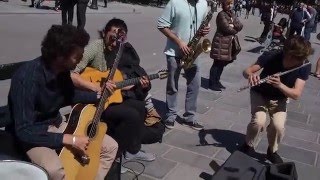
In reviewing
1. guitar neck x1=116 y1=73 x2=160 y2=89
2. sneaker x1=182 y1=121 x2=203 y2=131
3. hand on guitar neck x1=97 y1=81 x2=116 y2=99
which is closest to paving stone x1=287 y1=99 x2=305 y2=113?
sneaker x1=182 y1=121 x2=203 y2=131

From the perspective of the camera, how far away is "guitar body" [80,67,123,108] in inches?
132

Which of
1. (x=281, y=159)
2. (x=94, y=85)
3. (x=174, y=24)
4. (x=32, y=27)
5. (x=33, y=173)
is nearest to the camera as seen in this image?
(x=33, y=173)

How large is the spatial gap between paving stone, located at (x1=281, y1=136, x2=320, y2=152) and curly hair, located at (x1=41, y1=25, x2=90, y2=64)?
3.06 m

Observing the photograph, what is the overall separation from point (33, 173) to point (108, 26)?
183 centimetres

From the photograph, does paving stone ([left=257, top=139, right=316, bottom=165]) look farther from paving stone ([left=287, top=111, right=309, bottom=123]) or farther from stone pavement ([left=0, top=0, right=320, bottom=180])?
paving stone ([left=287, top=111, right=309, bottom=123])

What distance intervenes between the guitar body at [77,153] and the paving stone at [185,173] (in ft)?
3.13

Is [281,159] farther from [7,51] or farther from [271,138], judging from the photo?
[7,51]

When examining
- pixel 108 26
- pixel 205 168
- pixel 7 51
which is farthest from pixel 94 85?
pixel 7 51

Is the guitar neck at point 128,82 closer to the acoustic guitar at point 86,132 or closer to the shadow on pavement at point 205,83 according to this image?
the acoustic guitar at point 86,132

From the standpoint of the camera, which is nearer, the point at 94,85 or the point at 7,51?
the point at 94,85

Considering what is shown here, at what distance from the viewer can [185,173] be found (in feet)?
11.7

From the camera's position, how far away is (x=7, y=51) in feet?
23.9

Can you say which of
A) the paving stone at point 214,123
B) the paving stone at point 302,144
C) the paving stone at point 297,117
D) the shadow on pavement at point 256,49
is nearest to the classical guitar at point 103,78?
the paving stone at point 214,123

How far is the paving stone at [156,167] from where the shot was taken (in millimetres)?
3484
